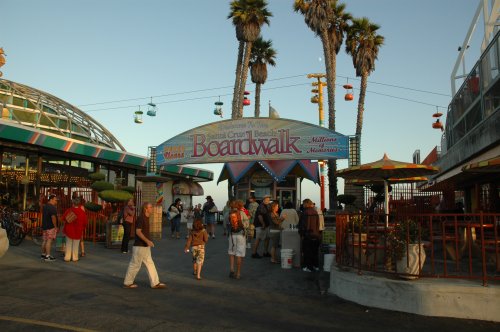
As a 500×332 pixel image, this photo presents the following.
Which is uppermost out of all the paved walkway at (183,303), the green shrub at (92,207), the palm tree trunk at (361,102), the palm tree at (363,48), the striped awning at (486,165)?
the palm tree at (363,48)

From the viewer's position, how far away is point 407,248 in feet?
23.7

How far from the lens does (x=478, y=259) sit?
10.2 meters

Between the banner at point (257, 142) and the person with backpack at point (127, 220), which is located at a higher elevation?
the banner at point (257, 142)

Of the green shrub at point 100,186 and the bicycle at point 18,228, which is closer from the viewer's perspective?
the bicycle at point 18,228

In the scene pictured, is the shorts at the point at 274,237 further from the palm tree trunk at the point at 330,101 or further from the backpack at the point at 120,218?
the palm tree trunk at the point at 330,101

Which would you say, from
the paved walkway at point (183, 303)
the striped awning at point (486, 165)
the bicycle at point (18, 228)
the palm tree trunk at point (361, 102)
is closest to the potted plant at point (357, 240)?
the paved walkway at point (183, 303)

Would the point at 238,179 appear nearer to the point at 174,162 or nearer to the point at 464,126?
the point at 174,162

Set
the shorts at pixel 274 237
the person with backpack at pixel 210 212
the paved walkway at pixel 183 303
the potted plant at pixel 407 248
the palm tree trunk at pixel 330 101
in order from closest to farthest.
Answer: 1. the paved walkway at pixel 183 303
2. the potted plant at pixel 407 248
3. the shorts at pixel 274 237
4. the person with backpack at pixel 210 212
5. the palm tree trunk at pixel 330 101

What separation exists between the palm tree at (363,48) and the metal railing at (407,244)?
2055 cm

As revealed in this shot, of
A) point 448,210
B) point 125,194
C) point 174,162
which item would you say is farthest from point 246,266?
Answer: point 174,162

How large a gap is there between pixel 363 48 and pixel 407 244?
2390cm

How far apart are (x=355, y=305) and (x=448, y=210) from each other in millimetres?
9530

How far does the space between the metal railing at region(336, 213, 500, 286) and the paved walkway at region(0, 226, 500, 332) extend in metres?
0.79

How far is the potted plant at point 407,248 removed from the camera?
7.22 meters
